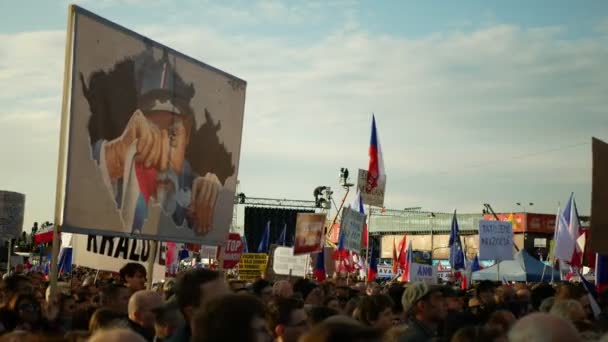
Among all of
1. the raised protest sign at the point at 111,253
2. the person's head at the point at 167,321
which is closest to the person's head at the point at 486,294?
the raised protest sign at the point at 111,253

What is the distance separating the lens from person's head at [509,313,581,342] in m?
4.66

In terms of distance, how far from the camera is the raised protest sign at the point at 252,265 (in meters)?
20.6

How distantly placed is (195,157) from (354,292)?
455cm

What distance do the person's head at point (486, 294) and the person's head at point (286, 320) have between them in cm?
535

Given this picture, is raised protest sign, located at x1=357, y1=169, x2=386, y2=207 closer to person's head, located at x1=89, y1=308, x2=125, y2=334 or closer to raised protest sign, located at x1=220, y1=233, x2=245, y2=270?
raised protest sign, located at x1=220, y1=233, x2=245, y2=270

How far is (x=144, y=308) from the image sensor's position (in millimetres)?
7141

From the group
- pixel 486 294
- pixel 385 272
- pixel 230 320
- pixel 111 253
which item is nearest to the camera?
pixel 230 320

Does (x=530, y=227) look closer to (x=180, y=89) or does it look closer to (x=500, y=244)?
(x=500, y=244)

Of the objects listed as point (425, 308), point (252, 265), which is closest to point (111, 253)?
point (425, 308)

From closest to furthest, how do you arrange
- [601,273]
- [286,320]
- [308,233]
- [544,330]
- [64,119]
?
1. [544,330]
2. [286,320]
3. [64,119]
4. [601,273]
5. [308,233]

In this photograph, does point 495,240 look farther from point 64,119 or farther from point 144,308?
point 144,308

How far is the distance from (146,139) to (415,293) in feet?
13.1

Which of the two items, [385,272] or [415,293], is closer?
[415,293]

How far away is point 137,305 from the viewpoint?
7.16 metres
